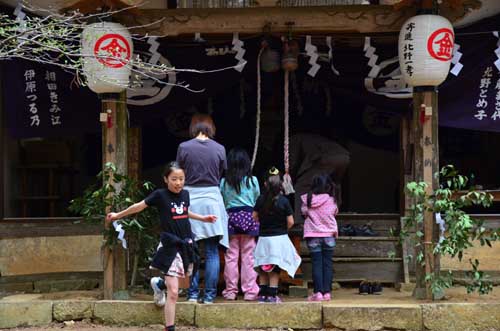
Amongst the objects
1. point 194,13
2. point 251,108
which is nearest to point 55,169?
point 251,108

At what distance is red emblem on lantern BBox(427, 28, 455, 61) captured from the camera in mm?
8562

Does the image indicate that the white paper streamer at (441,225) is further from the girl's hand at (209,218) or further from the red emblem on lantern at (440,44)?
the girl's hand at (209,218)

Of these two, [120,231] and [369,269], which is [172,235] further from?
[369,269]

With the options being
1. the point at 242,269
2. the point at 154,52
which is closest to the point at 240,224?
the point at 242,269

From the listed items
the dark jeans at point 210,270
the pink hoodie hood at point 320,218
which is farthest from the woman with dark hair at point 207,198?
the pink hoodie hood at point 320,218

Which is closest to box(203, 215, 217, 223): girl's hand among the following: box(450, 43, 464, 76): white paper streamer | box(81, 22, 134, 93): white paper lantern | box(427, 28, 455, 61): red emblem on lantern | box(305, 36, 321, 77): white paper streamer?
box(81, 22, 134, 93): white paper lantern

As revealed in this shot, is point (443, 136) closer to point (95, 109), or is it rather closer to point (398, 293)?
point (398, 293)

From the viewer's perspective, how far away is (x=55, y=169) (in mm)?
12086

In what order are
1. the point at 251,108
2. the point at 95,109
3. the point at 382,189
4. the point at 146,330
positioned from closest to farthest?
1. the point at 146,330
2. the point at 95,109
3. the point at 251,108
4. the point at 382,189

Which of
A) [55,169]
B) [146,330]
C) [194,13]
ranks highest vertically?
[194,13]

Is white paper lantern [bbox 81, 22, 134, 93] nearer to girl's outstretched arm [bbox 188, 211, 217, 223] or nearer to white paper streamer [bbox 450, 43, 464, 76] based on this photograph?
girl's outstretched arm [bbox 188, 211, 217, 223]

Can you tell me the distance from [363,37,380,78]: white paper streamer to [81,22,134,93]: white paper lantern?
3365mm

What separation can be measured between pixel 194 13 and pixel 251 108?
2.64m

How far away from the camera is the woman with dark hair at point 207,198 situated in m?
8.47
